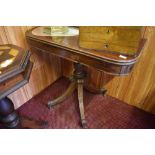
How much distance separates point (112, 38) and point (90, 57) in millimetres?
174

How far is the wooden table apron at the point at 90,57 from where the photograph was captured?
0.83 meters

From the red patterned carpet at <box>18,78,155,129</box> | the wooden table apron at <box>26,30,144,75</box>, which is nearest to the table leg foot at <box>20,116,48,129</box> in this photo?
the red patterned carpet at <box>18,78,155,129</box>

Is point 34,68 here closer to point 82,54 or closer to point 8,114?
point 8,114

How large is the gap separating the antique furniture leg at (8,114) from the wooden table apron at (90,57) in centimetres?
48

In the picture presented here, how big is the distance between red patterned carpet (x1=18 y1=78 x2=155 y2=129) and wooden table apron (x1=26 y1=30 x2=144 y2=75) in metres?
0.64

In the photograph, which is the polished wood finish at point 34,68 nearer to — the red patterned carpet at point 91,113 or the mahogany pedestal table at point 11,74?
the red patterned carpet at point 91,113

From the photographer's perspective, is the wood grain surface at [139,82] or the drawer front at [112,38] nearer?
the drawer front at [112,38]

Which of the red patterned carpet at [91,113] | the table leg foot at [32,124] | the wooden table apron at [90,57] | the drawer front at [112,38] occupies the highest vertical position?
the drawer front at [112,38]

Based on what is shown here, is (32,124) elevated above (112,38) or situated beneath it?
situated beneath

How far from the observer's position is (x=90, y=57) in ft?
2.98

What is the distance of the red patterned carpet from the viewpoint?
1328 millimetres

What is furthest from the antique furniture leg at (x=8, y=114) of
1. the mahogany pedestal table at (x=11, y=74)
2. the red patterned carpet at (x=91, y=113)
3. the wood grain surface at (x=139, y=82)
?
the wood grain surface at (x=139, y=82)

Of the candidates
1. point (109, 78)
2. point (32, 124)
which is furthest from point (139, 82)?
point (32, 124)

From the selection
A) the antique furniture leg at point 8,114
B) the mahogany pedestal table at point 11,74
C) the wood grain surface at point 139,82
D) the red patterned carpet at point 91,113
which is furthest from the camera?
the red patterned carpet at point 91,113
